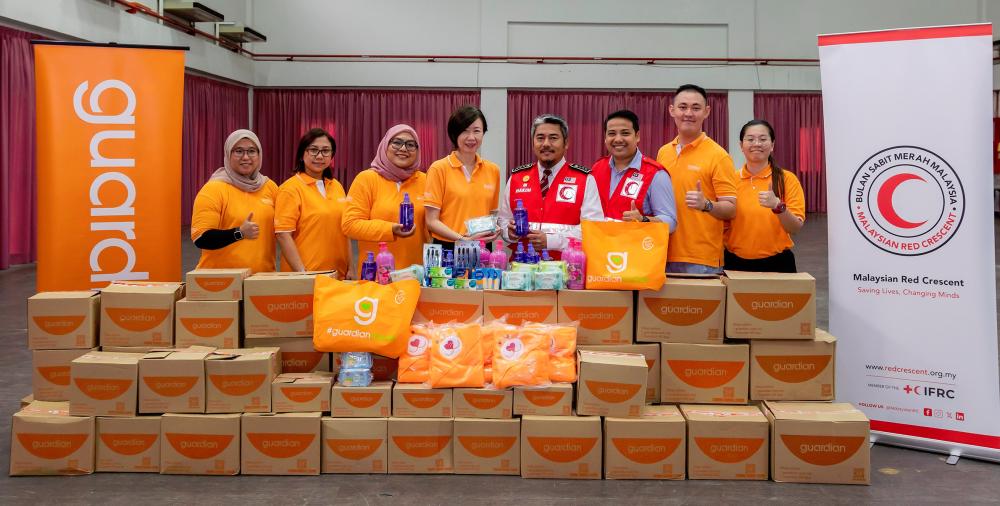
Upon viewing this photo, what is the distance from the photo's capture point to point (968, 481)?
2818 millimetres

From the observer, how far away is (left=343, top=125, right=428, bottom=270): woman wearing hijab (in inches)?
135

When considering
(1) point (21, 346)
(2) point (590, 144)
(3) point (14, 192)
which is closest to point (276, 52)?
(2) point (590, 144)

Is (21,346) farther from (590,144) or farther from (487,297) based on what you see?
(590,144)

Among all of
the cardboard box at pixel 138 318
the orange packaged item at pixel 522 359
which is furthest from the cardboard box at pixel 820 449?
the cardboard box at pixel 138 318

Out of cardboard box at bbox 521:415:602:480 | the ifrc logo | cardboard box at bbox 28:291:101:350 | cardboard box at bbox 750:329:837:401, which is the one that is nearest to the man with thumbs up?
cardboard box at bbox 750:329:837:401

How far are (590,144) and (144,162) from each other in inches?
444

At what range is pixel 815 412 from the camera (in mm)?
2820

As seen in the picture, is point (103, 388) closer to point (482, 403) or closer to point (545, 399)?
point (482, 403)

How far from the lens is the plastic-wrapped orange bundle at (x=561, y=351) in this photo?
2.86 metres

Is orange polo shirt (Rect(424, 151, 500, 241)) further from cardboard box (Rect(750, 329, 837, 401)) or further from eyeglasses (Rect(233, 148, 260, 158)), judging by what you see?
cardboard box (Rect(750, 329, 837, 401))

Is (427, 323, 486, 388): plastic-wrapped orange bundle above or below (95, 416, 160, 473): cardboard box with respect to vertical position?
above

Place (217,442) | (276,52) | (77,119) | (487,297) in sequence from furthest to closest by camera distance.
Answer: (276,52)
(77,119)
(487,297)
(217,442)

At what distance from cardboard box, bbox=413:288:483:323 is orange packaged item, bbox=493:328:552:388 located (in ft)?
0.64

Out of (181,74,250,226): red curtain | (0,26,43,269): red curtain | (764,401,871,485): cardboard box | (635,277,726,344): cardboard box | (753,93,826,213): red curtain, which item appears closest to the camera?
(764,401,871,485): cardboard box
